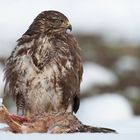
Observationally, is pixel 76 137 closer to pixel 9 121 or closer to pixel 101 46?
pixel 9 121

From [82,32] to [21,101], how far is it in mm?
11992

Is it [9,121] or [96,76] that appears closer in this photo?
[9,121]

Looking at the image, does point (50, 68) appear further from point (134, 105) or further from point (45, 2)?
point (45, 2)

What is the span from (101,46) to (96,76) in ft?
5.32

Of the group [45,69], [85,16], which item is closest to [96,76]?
[85,16]

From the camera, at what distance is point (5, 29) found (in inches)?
956

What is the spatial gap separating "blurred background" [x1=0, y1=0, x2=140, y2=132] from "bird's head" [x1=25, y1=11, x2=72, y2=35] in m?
3.88

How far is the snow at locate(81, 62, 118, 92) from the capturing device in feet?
66.6

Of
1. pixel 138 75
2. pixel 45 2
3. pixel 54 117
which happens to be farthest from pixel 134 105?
pixel 54 117

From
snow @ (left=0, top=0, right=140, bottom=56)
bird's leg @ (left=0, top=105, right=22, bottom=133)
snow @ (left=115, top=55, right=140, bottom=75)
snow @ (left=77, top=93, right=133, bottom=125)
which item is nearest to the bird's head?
bird's leg @ (left=0, top=105, right=22, bottom=133)

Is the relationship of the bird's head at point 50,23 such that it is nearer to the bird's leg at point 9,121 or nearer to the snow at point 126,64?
the bird's leg at point 9,121

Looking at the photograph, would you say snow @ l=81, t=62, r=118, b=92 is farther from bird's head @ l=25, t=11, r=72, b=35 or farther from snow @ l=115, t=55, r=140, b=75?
bird's head @ l=25, t=11, r=72, b=35

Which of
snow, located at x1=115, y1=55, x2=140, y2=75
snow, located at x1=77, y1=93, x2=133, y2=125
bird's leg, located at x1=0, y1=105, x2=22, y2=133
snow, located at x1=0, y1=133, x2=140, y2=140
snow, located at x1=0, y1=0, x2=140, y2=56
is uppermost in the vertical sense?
snow, located at x1=0, y1=0, x2=140, y2=56

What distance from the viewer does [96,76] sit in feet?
67.6
